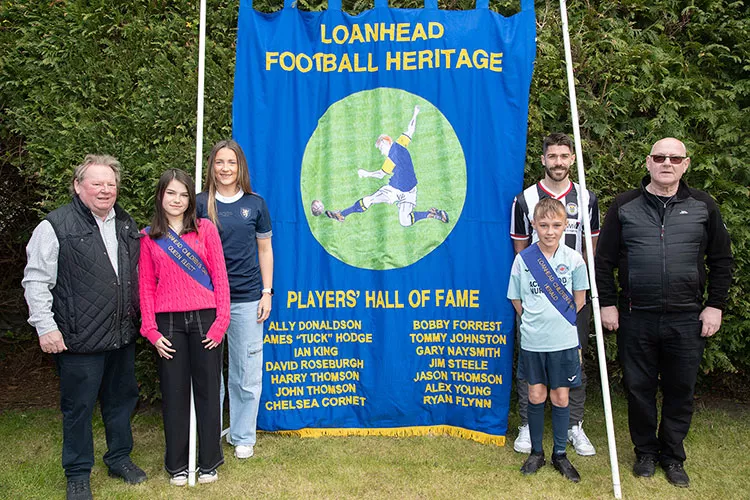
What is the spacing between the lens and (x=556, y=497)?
3.52 m

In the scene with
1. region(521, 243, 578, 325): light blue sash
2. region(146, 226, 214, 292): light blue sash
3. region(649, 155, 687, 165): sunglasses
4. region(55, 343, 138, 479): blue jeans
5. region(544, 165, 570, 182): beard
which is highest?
region(649, 155, 687, 165): sunglasses

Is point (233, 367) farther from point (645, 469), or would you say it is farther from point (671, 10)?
point (671, 10)

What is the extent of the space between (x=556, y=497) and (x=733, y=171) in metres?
2.44

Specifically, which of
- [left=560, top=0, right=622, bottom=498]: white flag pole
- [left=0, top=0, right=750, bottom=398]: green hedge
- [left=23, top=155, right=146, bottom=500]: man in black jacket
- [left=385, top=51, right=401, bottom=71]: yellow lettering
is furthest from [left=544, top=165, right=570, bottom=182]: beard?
[left=23, top=155, right=146, bottom=500]: man in black jacket

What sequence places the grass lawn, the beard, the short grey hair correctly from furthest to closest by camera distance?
the beard
the grass lawn
the short grey hair

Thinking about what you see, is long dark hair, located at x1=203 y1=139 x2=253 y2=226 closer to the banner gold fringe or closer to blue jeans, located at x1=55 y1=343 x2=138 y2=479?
blue jeans, located at x1=55 y1=343 x2=138 y2=479

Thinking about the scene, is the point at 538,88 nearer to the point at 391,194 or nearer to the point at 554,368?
the point at 391,194

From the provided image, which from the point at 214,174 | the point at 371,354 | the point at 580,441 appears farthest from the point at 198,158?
the point at 580,441

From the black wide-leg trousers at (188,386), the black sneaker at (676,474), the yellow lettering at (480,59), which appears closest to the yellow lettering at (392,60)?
the yellow lettering at (480,59)

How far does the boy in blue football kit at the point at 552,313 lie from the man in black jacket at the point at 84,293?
7.25 ft

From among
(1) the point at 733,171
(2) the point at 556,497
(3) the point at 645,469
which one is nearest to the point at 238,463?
(2) the point at 556,497

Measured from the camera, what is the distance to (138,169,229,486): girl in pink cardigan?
3.52 metres

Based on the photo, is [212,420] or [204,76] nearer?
[212,420]

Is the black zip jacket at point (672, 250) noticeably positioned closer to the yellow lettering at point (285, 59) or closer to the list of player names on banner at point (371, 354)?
the list of player names on banner at point (371, 354)
